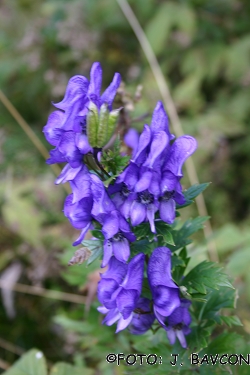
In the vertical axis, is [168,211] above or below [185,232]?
above

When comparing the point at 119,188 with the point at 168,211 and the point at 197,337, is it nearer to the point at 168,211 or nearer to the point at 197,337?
the point at 168,211

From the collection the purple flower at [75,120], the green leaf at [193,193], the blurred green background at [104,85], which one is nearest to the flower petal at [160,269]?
the green leaf at [193,193]

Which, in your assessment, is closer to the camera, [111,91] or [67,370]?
[111,91]

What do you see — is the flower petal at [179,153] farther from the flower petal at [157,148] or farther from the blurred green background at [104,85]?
the blurred green background at [104,85]

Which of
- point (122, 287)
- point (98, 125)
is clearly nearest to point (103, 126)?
point (98, 125)

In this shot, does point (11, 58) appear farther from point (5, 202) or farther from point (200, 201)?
point (200, 201)

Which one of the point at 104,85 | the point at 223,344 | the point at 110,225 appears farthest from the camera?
the point at 104,85

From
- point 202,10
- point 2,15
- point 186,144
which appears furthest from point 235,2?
point 186,144
